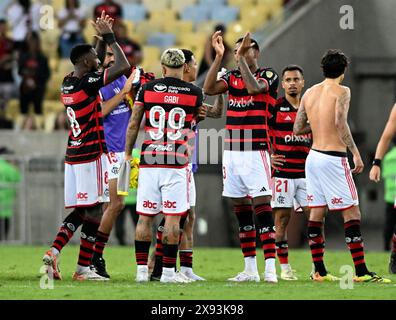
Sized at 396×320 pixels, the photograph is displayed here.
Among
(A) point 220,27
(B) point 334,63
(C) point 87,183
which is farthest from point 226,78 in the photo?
(A) point 220,27

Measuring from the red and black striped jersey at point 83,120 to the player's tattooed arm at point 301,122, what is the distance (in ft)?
6.68

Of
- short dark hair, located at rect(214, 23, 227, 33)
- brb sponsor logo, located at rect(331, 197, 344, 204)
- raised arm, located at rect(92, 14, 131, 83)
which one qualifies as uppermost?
short dark hair, located at rect(214, 23, 227, 33)

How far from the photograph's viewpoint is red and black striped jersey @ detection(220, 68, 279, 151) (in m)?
12.8

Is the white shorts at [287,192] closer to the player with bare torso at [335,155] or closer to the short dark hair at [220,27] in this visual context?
the player with bare torso at [335,155]

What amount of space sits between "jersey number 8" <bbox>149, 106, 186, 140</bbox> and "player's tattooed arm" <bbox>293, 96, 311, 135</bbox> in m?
1.42

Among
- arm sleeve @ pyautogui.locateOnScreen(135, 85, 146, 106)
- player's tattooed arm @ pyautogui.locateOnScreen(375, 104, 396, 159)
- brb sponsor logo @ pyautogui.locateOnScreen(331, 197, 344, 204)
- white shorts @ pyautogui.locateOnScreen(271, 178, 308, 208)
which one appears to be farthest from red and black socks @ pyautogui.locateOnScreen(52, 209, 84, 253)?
player's tattooed arm @ pyautogui.locateOnScreen(375, 104, 396, 159)

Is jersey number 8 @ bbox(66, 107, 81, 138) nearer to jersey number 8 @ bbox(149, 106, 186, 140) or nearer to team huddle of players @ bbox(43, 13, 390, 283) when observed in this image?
team huddle of players @ bbox(43, 13, 390, 283)

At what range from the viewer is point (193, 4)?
2475 centimetres

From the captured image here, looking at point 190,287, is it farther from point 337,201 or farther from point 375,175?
point 375,175

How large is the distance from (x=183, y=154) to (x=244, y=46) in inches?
49.7

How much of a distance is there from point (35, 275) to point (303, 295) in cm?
394

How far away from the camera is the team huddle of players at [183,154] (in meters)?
12.1

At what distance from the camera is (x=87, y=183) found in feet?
42.8

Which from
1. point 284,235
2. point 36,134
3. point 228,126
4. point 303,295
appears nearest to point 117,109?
point 228,126
